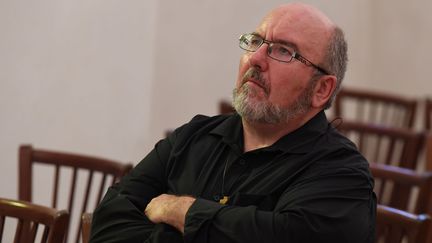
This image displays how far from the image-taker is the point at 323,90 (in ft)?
6.29

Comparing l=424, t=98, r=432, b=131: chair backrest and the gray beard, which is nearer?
the gray beard

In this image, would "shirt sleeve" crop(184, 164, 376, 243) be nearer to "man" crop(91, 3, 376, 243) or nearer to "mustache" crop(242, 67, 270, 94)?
"man" crop(91, 3, 376, 243)

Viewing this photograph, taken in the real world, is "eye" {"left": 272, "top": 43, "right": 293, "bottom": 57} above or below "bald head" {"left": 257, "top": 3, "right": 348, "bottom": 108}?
below

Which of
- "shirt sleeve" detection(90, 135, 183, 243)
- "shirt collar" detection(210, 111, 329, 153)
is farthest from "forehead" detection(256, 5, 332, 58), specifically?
"shirt sleeve" detection(90, 135, 183, 243)

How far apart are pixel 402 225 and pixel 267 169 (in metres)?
0.46

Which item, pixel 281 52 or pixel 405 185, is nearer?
pixel 281 52

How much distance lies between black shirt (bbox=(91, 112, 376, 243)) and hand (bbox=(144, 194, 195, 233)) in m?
0.02

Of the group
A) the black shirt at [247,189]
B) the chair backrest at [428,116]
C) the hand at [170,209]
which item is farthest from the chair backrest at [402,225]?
the chair backrest at [428,116]

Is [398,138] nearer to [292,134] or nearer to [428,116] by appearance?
[428,116]

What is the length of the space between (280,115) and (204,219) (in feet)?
A: 1.10

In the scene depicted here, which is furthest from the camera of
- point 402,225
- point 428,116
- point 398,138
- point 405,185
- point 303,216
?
point 428,116

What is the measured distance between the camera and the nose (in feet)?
6.10

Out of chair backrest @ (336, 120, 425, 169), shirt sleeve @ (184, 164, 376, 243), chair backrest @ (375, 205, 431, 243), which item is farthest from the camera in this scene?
chair backrest @ (336, 120, 425, 169)

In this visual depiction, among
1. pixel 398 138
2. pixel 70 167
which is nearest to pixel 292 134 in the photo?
pixel 70 167
